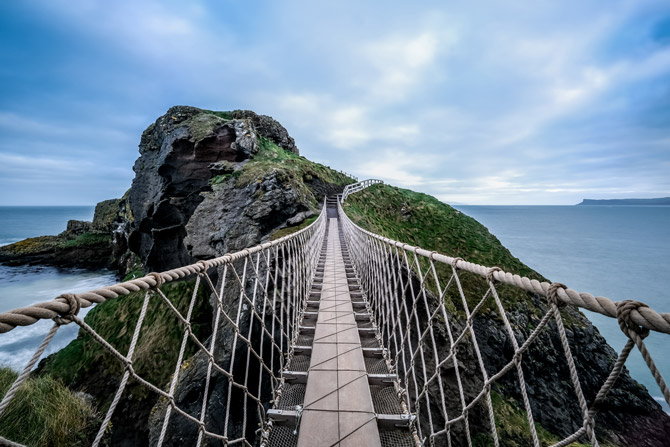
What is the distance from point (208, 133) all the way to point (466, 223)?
46.1ft

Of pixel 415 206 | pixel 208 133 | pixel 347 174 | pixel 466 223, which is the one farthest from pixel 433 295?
pixel 347 174

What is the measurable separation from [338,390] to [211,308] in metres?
8.20

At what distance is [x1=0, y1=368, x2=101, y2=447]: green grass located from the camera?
5.21 metres

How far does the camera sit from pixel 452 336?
2.50 metres

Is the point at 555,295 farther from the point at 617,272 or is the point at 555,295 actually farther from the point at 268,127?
the point at 617,272

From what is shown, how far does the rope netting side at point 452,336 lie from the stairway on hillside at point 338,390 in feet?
0.64

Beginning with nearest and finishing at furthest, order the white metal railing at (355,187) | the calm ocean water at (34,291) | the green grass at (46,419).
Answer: the green grass at (46,419)
the calm ocean water at (34,291)
the white metal railing at (355,187)

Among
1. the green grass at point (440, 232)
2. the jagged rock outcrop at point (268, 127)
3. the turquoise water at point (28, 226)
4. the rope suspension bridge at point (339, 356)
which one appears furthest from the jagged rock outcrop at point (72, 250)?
the rope suspension bridge at point (339, 356)

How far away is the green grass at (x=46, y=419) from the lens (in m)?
5.21

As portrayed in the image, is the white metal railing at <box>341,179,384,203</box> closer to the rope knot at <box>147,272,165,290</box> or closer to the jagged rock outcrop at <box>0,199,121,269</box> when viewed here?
the rope knot at <box>147,272,165,290</box>

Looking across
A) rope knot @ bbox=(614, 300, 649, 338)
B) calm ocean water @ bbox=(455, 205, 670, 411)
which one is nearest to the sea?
calm ocean water @ bbox=(455, 205, 670, 411)

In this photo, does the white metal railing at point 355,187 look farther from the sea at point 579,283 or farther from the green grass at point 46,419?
the sea at point 579,283

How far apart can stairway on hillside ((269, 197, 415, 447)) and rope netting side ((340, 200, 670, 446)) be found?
0.64ft

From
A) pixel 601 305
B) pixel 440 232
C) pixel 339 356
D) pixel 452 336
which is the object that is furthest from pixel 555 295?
pixel 440 232
